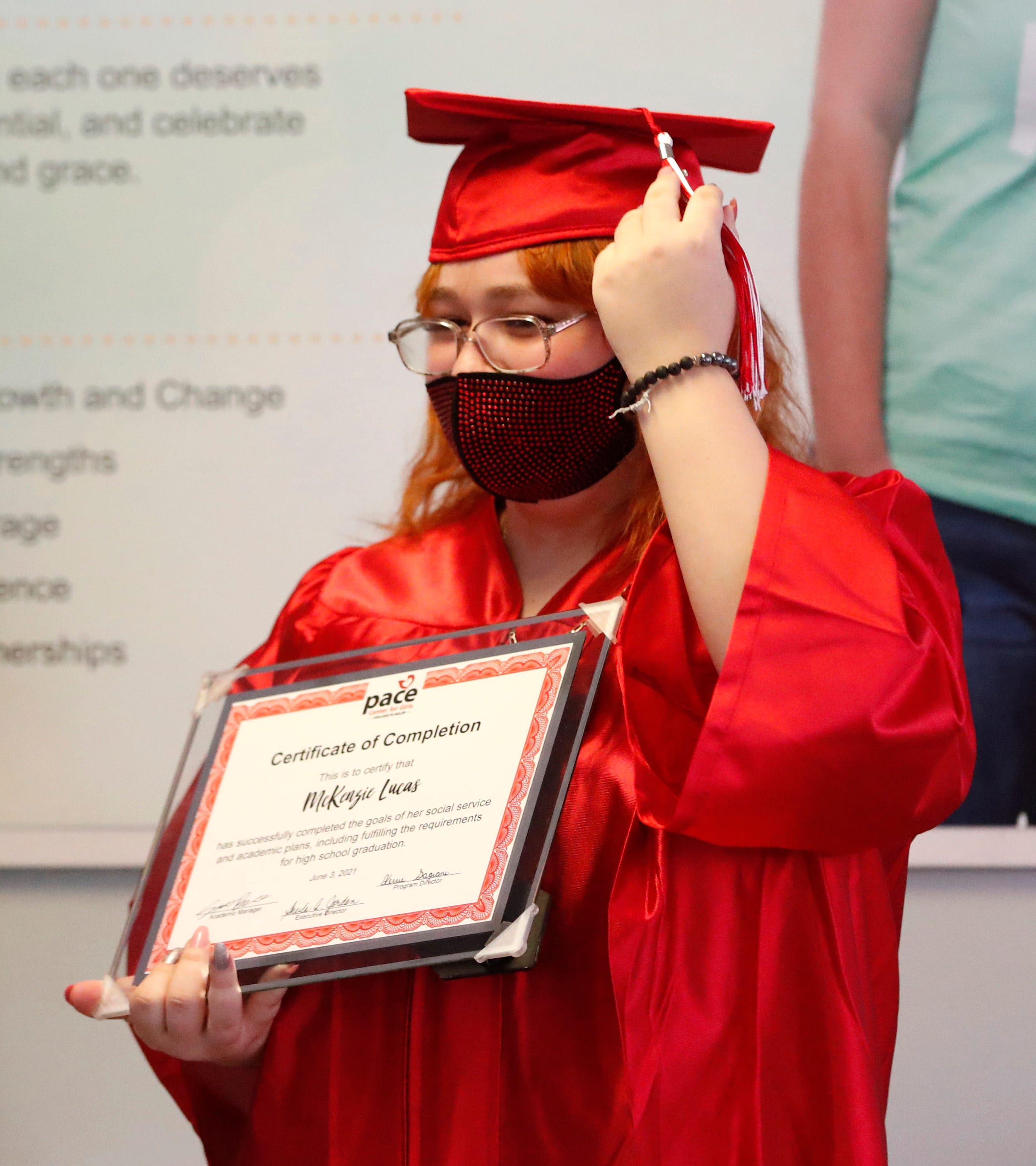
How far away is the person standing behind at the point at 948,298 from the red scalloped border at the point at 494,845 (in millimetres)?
1076

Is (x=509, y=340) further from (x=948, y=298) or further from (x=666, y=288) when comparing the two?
(x=948, y=298)

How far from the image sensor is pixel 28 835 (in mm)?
2043

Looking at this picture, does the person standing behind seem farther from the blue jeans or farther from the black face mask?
the black face mask

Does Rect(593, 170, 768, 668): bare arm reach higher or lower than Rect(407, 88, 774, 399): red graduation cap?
lower

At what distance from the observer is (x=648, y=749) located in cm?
92

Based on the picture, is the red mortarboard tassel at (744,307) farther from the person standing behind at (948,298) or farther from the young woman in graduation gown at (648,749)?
the person standing behind at (948,298)

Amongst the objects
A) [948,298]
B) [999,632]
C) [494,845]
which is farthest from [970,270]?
[494,845]

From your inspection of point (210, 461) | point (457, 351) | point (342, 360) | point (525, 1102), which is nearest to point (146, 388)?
point (210, 461)

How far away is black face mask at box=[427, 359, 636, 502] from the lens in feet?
3.59

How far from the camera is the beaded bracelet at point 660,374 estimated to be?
0.90m

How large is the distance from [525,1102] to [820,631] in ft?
1.66

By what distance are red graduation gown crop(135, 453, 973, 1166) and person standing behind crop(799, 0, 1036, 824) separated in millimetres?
854
